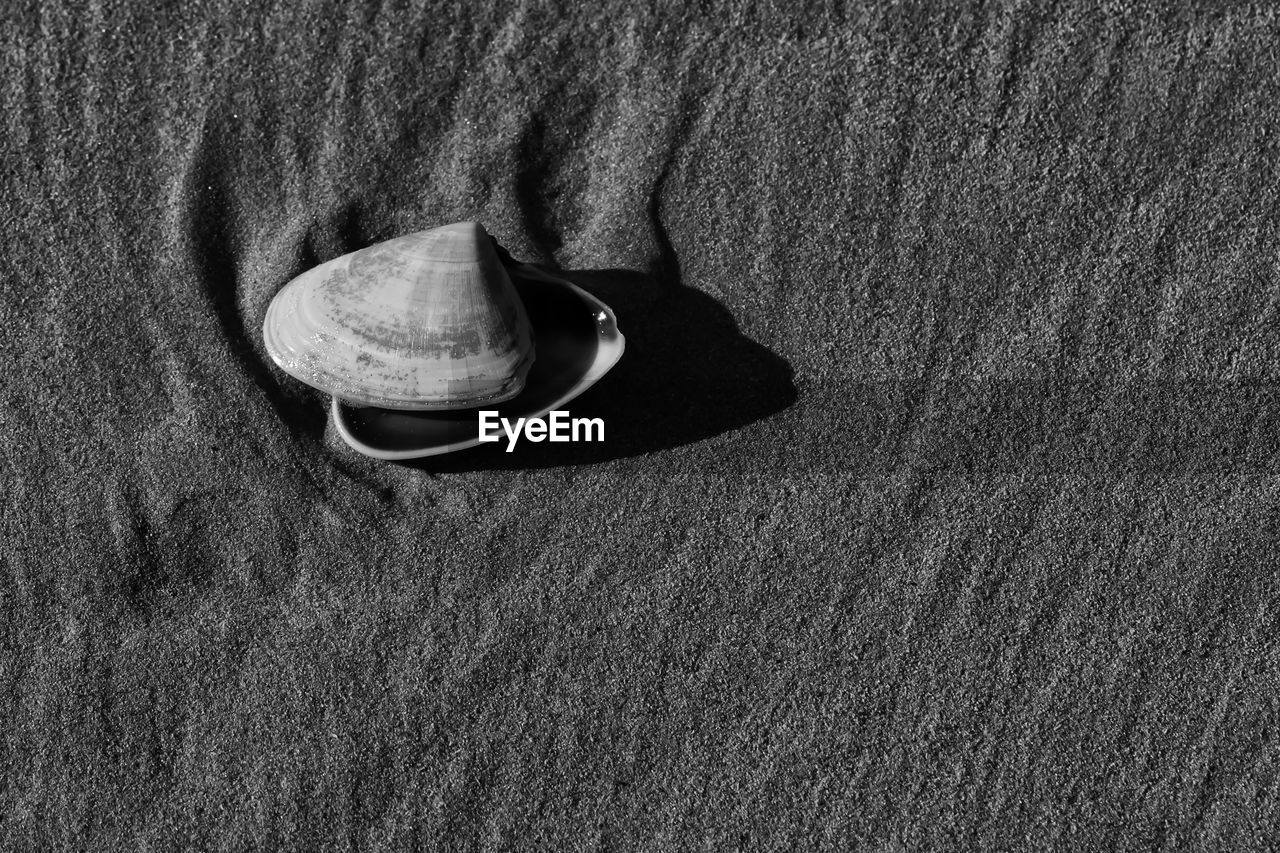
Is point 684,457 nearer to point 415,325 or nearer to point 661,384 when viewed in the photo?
point 661,384

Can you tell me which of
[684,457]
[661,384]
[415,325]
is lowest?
[684,457]

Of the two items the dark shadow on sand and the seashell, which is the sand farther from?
the seashell

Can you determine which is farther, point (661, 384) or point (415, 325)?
point (661, 384)

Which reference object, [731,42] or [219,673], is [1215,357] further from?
[219,673]

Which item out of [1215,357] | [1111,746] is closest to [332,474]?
[1111,746]

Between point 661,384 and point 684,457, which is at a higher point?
point 661,384

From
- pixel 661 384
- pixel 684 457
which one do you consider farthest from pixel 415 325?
pixel 684 457
